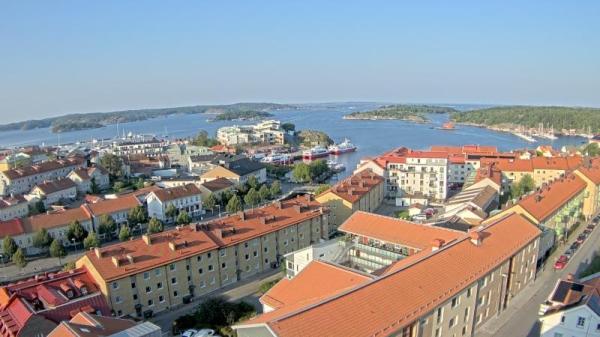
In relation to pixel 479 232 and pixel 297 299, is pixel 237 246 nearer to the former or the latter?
pixel 297 299

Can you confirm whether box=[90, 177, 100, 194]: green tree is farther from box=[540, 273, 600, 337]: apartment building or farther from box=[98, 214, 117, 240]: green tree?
box=[540, 273, 600, 337]: apartment building

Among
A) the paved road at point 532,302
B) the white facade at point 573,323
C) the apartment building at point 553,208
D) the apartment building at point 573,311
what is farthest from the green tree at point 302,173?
the white facade at point 573,323

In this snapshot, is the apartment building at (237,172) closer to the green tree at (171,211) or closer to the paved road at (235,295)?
the green tree at (171,211)

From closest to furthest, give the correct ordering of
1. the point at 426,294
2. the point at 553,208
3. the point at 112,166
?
the point at 426,294
the point at 553,208
the point at 112,166

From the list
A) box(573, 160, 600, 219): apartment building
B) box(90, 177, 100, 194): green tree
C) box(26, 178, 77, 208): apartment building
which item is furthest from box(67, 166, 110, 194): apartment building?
box(573, 160, 600, 219): apartment building

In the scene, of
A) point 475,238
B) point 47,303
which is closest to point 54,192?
point 47,303

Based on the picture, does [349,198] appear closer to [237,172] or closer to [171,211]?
[171,211]
